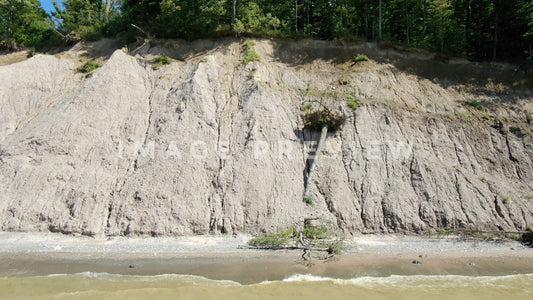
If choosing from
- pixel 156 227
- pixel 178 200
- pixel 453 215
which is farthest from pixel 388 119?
pixel 156 227

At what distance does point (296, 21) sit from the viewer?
89.0 ft

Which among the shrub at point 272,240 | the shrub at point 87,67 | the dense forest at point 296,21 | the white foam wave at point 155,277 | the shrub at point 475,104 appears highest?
the dense forest at point 296,21

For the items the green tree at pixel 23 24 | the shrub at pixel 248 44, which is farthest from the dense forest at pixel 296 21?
the shrub at pixel 248 44

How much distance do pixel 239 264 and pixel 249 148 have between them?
20.4ft

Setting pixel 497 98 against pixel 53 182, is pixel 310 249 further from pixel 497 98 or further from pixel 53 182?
pixel 497 98

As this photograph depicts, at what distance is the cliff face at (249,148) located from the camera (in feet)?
44.7

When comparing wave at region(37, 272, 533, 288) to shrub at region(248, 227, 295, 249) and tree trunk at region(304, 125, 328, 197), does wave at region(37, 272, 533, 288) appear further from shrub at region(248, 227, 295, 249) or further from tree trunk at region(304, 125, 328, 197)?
tree trunk at region(304, 125, 328, 197)

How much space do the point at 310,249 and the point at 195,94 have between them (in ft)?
34.1

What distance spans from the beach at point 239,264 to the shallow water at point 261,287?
54mm

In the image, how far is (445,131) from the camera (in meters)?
17.4

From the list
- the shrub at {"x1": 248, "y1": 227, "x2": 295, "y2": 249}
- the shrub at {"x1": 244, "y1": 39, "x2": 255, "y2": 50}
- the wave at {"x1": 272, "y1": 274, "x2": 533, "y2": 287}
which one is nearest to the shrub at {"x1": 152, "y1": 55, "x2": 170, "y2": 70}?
the shrub at {"x1": 244, "y1": 39, "x2": 255, "y2": 50}

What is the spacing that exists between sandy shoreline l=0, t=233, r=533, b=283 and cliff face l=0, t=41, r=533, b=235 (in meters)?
0.75

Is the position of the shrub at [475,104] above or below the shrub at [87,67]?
below

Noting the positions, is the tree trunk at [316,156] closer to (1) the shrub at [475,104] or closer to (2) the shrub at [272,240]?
(2) the shrub at [272,240]
